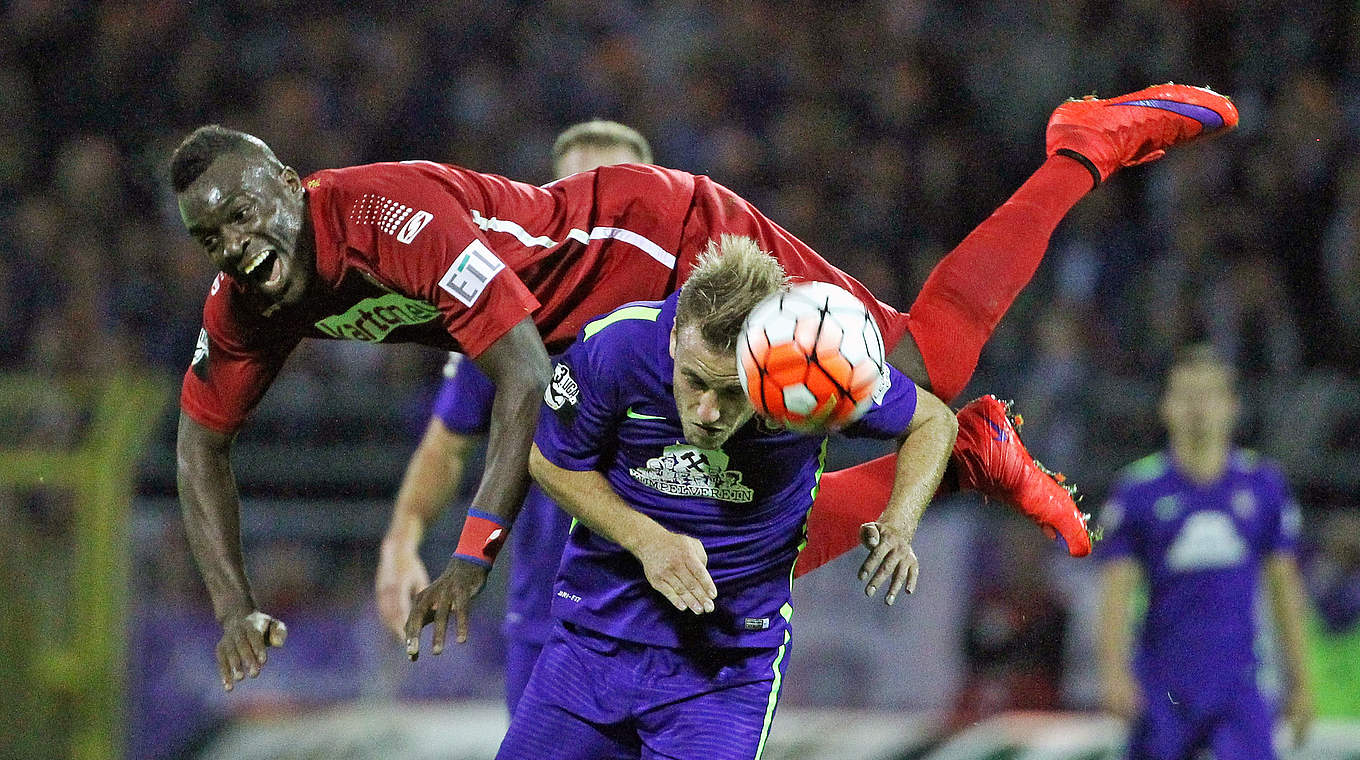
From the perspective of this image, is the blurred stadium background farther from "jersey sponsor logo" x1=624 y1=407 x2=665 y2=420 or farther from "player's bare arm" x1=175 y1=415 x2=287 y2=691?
"jersey sponsor logo" x1=624 y1=407 x2=665 y2=420

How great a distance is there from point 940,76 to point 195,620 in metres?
5.53

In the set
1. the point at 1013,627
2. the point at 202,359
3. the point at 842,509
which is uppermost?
the point at 842,509

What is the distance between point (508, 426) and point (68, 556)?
528 centimetres

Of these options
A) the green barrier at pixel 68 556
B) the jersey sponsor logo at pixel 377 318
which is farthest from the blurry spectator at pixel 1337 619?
the green barrier at pixel 68 556

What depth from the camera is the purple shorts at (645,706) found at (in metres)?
3.50

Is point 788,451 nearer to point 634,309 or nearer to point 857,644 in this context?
point 634,309

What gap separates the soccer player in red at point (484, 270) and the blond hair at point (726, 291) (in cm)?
56

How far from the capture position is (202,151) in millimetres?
3756

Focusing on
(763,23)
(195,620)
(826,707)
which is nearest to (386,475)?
(195,620)

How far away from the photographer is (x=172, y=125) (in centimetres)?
1017

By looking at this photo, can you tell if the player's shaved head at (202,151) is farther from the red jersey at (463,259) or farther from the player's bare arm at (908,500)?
the player's bare arm at (908,500)

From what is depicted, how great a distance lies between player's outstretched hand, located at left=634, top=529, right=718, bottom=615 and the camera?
321 centimetres

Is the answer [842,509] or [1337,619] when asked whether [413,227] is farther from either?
[1337,619]

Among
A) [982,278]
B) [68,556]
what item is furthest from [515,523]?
[68,556]
